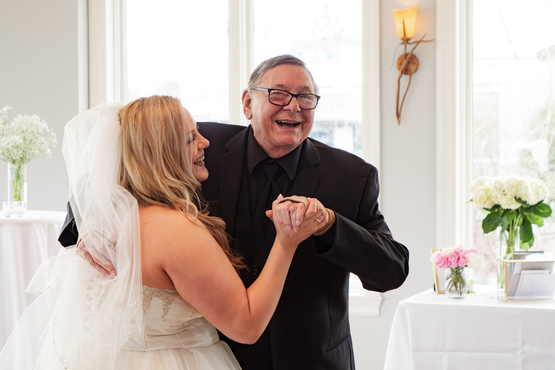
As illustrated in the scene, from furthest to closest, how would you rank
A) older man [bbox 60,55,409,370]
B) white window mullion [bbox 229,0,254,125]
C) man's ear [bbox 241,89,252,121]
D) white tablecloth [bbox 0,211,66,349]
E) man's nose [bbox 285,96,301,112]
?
white window mullion [bbox 229,0,254,125]
white tablecloth [bbox 0,211,66,349]
man's ear [bbox 241,89,252,121]
man's nose [bbox 285,96,301,112]
older man [bbox 60,55,409,370]

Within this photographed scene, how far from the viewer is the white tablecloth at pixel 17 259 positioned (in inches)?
99.9

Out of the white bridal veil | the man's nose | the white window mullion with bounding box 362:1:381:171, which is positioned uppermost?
the white window mullion with bounding box 362:1:381:171

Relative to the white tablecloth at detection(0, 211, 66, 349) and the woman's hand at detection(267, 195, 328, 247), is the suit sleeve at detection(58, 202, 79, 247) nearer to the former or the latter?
the woman's hand at detection(267, 195, 328, 247)

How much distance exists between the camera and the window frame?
3.38 metres

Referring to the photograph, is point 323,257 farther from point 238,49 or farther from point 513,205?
point 238,49

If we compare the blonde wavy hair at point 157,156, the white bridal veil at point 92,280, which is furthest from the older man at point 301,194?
the white bridal veil at point 92,280

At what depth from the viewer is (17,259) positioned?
2584mm

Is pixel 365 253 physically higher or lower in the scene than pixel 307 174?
lower

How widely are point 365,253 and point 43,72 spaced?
11.4 feet

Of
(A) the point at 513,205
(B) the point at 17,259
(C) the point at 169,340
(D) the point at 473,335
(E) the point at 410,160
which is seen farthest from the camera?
(E) the point at 410,160

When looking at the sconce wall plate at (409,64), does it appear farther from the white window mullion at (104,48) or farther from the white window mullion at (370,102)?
the white window mullion at (104,48)

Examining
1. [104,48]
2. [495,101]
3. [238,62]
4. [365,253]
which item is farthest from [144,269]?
[104,48]

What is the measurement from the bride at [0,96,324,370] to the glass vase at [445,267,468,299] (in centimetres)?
146

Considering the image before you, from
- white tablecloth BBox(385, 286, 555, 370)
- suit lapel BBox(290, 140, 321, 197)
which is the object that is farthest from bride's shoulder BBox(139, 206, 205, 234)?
white tablecloth BBox(385, 286, 555, 370)
